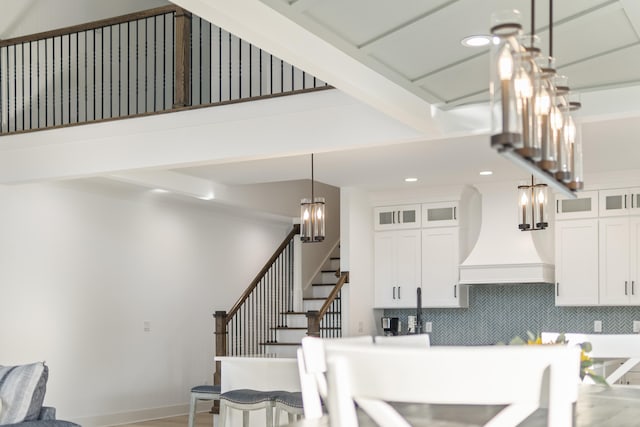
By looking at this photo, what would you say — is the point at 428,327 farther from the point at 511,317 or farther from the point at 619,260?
the point at 619,260

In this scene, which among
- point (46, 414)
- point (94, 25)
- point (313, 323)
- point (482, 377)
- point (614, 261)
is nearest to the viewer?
point (482, 377)

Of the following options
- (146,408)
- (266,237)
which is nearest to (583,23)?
(146,408)

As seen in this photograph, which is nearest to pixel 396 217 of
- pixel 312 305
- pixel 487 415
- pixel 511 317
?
pixel 511 317

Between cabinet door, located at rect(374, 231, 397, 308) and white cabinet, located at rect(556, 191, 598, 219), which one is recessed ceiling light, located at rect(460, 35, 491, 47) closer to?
white cabinet, located at rect(556, 191, 598, 219)

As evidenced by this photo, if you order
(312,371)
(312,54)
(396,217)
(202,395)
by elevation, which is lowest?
(202,395)

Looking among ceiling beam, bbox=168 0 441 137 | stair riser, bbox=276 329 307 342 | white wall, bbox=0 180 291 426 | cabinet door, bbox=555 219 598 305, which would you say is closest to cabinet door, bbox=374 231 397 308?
stair riser, bbox=276 329 307 342

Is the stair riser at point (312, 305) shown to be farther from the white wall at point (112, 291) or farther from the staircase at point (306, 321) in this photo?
the white wall at point (112, 291)

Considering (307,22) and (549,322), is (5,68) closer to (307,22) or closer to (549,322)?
(307,22)

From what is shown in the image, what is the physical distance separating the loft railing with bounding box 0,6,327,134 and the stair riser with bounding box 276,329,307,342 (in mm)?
3129

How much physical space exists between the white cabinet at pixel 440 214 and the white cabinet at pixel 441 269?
0.07 meters

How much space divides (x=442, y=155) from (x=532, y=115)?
18.5 ft

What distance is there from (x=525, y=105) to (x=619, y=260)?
7.09 metres

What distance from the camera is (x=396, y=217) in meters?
10.2

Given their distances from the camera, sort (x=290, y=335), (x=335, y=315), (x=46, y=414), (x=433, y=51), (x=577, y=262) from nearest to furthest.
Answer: (x=433, y=51) < (x=46, y=414) < (x=577, y=262) < (x=335, y=315) < (x=290, y=335)
